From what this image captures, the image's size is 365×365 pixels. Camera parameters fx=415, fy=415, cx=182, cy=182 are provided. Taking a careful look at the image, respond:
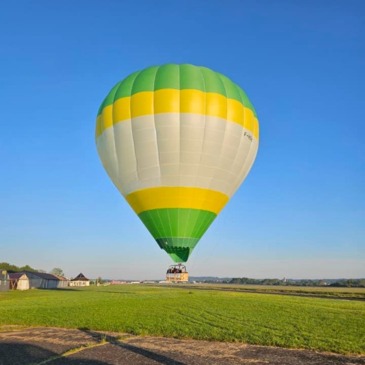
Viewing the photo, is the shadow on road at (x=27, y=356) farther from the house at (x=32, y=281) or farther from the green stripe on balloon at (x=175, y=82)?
the house at (x=32, y=281)

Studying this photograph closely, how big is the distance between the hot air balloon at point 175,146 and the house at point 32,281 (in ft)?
229

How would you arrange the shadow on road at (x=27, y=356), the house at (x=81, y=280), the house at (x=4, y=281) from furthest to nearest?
1. the house at (x=81, y=280)
2. the house at (x=4, y=281)
3. the shadow on road at (x=27, y=356)

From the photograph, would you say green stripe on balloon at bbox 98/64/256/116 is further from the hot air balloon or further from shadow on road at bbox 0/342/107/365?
shadow on road at bbox 0/342/107/365

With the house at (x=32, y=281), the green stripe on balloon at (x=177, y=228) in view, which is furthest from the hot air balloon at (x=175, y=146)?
the house at (x=32, y=281)

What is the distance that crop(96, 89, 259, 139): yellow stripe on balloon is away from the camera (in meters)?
27.2

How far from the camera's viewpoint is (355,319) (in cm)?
2403

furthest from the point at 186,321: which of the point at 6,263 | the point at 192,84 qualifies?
the point at 6,263

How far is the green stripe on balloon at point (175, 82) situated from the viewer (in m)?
27.9

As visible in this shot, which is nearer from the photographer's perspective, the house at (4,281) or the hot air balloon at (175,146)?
the hot air balloon at (175,146)

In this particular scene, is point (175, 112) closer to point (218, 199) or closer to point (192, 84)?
point (192, 84)

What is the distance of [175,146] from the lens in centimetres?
2708

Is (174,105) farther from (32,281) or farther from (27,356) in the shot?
(32,281)

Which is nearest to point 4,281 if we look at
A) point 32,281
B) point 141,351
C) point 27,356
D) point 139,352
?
point 32,281

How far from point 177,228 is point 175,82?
9748 mm
